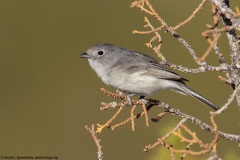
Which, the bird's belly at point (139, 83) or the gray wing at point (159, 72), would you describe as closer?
the gray wing at point (159, 72)

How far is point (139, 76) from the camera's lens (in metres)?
5.29

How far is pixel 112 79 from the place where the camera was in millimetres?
5332

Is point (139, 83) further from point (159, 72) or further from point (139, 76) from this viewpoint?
point (159, 72)

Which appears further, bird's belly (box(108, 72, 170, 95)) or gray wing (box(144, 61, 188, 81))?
bird's belly (box(108, 72, 170, 95))

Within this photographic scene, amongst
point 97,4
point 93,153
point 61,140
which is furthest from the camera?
point 97,4

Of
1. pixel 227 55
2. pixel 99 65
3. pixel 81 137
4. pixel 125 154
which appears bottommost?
pixel 99 65

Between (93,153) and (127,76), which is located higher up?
(93,153)

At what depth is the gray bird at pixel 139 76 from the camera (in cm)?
511

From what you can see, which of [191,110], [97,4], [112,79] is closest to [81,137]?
[191,110]

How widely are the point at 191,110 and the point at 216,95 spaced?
0.80 metres

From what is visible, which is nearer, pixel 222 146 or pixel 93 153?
pixel 222 146

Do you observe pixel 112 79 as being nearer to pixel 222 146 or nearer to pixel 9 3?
pixel 222 146

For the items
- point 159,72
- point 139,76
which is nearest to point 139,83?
point 139,76

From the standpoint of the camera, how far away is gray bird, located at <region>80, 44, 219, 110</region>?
16.8 feet
